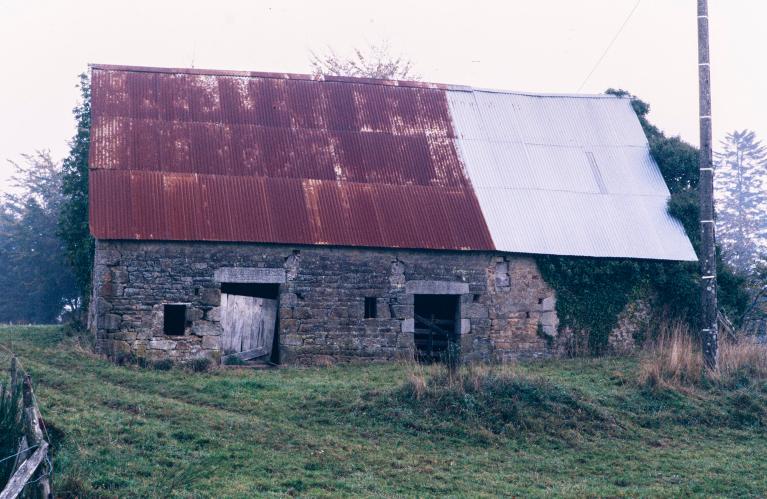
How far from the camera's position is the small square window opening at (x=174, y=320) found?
53.9ft

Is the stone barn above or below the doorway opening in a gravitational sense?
above

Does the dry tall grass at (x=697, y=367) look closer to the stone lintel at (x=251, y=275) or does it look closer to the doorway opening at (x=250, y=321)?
the stone lintel at (x=251, y=275)

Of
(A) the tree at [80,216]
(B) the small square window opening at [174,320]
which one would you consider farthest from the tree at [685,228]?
(A) the tree at [80,216]

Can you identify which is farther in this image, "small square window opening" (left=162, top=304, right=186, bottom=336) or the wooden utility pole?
"small square window opening" (left=162, top=304, right=186, bottom=336)

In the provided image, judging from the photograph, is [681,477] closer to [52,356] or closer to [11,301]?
[52,356]

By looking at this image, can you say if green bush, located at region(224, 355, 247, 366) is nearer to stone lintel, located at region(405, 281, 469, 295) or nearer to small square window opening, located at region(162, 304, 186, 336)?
small square window opening, located at region(162, 304, 186, 336)

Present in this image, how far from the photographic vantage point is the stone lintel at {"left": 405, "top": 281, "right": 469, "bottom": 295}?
693 inches

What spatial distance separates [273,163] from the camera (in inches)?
722

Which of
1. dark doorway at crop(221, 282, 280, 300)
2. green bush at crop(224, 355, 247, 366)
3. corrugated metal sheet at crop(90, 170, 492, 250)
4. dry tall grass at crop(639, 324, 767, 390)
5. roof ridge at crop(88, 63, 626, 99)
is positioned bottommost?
green bush at crop(224, 355, 247, 366)

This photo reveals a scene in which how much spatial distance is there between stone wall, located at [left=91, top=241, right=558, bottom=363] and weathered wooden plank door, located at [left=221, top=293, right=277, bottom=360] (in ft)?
1.04

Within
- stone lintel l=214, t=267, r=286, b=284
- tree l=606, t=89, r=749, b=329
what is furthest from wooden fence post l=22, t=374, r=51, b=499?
tree l=606, t=89, r=749, b=329

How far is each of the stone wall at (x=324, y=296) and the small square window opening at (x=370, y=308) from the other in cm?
12

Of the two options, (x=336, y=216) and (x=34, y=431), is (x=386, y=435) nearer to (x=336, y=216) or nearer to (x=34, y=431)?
(x=34, y=431)

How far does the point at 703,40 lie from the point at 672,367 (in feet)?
19.4
